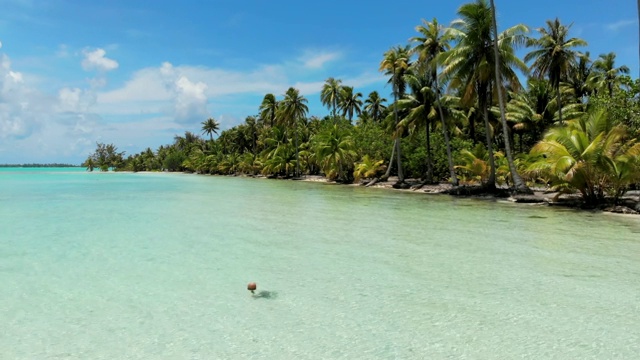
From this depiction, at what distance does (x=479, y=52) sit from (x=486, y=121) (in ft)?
14.2

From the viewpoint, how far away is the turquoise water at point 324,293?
16.1 ft

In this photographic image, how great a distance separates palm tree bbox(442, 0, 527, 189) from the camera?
979 inches

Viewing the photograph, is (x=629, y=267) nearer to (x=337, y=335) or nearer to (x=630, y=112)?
(x=337, y=335)

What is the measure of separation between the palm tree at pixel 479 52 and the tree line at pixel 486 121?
6cm

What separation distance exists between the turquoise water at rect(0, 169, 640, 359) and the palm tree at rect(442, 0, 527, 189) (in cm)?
1385

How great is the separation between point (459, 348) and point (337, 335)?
4.86ft

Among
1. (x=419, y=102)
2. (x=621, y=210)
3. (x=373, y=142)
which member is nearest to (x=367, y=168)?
(x=373, y=142)

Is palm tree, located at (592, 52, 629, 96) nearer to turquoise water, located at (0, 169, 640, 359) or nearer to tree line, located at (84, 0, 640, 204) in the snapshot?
tree line, located at (84, 0, 640, 204)

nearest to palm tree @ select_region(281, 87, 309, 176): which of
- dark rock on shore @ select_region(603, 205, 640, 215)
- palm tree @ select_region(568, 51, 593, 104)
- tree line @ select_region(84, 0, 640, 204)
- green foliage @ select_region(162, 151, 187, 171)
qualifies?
tree line @ select_region(84, 0, 640, 204)

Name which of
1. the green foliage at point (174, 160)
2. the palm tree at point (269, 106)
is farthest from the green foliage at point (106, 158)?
the palm tree at point (269, 106)

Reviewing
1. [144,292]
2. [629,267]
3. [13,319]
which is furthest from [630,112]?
[13,319]

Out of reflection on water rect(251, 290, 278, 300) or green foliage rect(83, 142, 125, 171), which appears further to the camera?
green foliage rect(83, 142, 125, 171)

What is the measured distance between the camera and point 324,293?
6949mm

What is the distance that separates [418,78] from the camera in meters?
34.4
